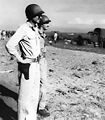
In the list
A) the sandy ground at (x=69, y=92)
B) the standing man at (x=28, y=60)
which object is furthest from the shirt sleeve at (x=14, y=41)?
the sandy ground at (x=69, y=92)

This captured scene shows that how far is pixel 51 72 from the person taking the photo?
34.1ft

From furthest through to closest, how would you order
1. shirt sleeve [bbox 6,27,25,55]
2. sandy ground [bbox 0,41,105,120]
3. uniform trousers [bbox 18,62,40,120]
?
sandy ground [bbox 0,41,105,120] < uniform trousers [bbox 18,62,40,120] < shirt sleeve [bbox 6,27,25,55]

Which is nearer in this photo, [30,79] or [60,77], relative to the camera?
[30,79]

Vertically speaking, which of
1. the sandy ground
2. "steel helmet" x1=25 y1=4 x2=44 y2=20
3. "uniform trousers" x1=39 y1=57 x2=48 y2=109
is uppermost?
"steel helmet" x1=25 y1=4 x2=44 y2=20

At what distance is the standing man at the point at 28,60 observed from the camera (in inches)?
152

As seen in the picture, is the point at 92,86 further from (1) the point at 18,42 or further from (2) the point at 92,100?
(1) the point at 18,42

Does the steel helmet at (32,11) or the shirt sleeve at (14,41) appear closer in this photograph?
the shirt sleeve at (14,41)

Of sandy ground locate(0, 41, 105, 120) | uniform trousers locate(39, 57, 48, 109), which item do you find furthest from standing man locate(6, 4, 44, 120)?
sandy ground locate(0, 41, 105, 120)

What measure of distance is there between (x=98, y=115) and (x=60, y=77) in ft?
11.9

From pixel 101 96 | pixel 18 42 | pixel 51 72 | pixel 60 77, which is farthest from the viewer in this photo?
pixel 51 72

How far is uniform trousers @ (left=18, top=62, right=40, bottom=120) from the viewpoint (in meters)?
3.94

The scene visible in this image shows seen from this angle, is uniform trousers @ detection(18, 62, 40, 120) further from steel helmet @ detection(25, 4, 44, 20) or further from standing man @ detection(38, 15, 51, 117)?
standing man @ detection(38, 15, 51, 117)

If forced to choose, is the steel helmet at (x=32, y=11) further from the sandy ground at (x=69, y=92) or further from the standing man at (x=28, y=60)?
the sandy ground at (x=69, y=92)

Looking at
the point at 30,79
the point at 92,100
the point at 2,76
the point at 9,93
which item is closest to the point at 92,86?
the point at 92,100
